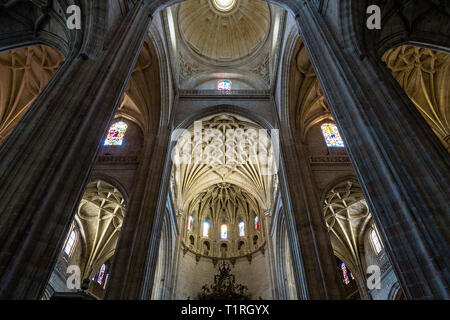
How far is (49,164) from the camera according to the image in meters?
4.45

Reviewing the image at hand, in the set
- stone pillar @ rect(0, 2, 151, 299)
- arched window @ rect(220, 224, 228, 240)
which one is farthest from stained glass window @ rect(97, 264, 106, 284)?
stone pillar @ rect(0, 2, 151, 299)

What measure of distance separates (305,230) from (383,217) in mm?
5928

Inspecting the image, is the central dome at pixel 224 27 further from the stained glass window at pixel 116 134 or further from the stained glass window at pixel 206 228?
the stained glass window at pixel 206 228

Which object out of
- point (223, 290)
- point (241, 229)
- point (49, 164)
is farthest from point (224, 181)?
point (49, 164)

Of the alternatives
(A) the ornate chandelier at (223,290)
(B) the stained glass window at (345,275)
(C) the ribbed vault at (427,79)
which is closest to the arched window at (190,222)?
(A) the ornate chandelier at (223,290)

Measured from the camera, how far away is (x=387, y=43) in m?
8.43

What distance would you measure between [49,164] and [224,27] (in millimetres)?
19541

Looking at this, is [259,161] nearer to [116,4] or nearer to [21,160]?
[116,4]

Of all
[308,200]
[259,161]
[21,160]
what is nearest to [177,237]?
[259,161]

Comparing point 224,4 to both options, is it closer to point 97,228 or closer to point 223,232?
point 97,228

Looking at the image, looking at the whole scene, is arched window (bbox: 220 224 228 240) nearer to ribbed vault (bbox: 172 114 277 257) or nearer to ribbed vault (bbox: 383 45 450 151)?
ribbed vault (bbox: 172 114 277 257)

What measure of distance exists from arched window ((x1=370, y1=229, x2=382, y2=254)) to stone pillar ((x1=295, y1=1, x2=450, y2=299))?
45.7ft

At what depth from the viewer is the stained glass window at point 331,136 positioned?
50.0 ft

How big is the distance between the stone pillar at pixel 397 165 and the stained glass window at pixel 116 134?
12045 mm
